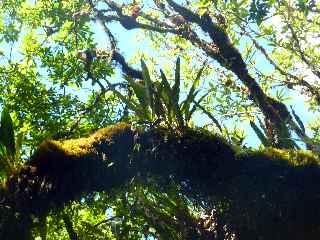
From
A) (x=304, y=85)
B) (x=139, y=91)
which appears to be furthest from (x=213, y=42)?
(x=139, y=91)

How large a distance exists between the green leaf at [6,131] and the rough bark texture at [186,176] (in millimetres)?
433

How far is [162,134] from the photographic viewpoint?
4.41 m

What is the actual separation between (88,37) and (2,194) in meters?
5.97

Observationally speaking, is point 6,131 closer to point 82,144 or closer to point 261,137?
point 82,144

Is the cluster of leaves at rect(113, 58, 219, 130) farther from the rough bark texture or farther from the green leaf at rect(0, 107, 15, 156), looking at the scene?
the green leaf at rect(0, 107, 15, 156)

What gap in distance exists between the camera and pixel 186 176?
4266 millimetres

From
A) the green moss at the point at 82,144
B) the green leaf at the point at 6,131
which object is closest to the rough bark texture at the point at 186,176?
the green moss at the point at 82,144

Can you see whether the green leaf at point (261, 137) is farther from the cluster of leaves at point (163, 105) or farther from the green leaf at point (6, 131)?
the green leaf at point (6, 131)

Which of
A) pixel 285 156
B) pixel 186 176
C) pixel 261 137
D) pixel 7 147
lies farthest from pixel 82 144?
pixel 261 137

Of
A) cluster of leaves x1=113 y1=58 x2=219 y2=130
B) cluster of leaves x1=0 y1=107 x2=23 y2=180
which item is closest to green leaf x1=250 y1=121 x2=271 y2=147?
cluster of leaves x1=113 y1=58 x2=219 y2=130

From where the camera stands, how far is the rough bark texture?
3.91 m

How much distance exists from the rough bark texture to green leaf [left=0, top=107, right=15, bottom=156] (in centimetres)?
43

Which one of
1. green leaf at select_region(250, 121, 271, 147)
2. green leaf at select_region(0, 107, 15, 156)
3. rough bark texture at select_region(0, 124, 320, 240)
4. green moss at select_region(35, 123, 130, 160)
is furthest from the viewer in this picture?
green leaf at select_region(250, 121, 271, 147)

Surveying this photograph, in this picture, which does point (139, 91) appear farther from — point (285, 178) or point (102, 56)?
point (102, 56)
